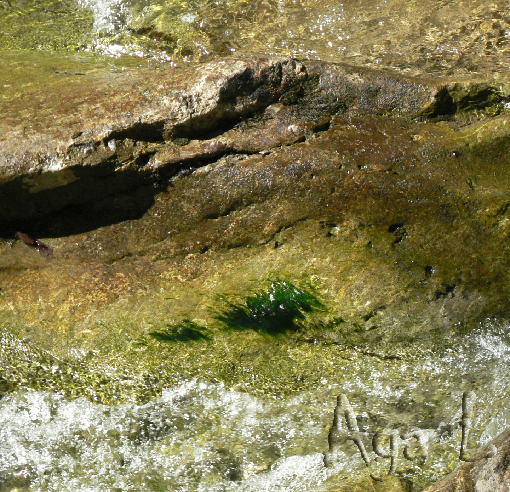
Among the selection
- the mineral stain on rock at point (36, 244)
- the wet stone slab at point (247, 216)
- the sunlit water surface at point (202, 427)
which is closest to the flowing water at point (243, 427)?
the sunlit water surface at point (202, 427)

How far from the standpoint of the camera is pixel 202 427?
266 cm

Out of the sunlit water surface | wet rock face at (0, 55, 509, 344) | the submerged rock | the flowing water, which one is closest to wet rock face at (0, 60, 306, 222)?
wet rock face at (0, 55, 509, 344)

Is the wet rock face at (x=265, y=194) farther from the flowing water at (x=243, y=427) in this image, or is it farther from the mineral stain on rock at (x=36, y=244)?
the flowing water at (x=243, y=427)

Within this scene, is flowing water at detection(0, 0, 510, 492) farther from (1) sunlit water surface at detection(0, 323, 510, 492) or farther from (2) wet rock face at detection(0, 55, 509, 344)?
(2) wet rock face at detection(0, 55, 509, 344)

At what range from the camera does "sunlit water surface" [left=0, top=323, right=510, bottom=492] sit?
2643mm

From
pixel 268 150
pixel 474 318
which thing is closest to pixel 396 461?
pixel 474 318

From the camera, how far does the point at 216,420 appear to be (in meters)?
2.66

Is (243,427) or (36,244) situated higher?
(36,244)

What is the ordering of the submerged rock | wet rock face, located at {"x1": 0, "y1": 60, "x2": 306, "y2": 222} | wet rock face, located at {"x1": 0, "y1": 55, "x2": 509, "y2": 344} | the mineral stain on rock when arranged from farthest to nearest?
the mineral stain on rock < wet rock face, located at {"x1": 0, "y1": 55, "x2": 509, "y2": 344} < wet rock face, located at {"x1": 0, "y1": 60, "x2": 306, "y2": 222} < the submerged rock

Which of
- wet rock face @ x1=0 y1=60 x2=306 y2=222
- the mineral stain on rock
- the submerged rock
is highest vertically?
wet rock face @ x1=0 y1=60 x2=306 y2=222

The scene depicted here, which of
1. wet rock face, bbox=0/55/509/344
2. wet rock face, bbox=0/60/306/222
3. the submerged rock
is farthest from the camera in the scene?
wet rock face, bbox=0/55/509/344

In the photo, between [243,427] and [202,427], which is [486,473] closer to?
[243,427]

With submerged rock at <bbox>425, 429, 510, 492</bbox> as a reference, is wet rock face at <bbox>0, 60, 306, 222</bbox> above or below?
above

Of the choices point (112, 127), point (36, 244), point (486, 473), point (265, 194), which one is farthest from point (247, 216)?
point (486, 473)
